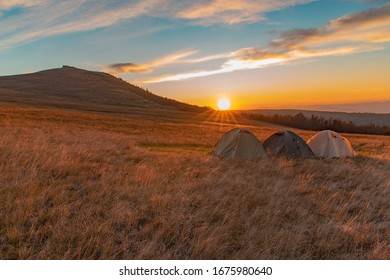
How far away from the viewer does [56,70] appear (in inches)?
5778

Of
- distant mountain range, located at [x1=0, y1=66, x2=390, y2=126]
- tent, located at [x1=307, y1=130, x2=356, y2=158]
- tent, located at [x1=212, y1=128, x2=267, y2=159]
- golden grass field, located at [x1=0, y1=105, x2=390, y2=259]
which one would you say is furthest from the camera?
distant mountain range, located at [x1=0, y1=66, x2=390, y2=126]

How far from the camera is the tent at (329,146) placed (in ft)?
63.6

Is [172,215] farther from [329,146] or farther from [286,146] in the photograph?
[329,146]

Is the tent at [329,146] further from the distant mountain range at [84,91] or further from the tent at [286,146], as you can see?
the distant mountain range at [84,91]

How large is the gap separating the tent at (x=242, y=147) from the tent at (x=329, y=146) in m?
4.81

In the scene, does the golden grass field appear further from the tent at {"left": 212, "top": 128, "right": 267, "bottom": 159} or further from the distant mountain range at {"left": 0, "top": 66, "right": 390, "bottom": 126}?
the distant mountain range at {"left": 0, "top": 66, "right": 390, "bottom": 126}

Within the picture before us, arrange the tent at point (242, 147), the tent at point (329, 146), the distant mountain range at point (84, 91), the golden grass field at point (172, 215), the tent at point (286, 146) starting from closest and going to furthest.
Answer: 1. the golden grass field at point (172, 215)
2. the tent at point (242, 147)
3. the tent at point (286, 146)
4. the tent at point (329, 146)
5. the distant mountain range at point (84, 91)

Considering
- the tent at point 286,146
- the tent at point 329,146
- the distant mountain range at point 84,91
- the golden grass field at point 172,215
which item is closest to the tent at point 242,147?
the tent at point 286,146

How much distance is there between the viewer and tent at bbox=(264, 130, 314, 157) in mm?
17812

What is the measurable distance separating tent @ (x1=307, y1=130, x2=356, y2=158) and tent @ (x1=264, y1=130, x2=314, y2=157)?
3.67 ft

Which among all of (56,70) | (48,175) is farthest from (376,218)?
(56,70)

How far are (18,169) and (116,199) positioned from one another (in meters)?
3.06

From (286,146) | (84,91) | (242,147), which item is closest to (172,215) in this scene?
(242,147)

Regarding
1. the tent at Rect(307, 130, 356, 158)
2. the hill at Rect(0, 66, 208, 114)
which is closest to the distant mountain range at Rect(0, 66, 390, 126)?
the hill at Rect(0, 66, 208, 114)
